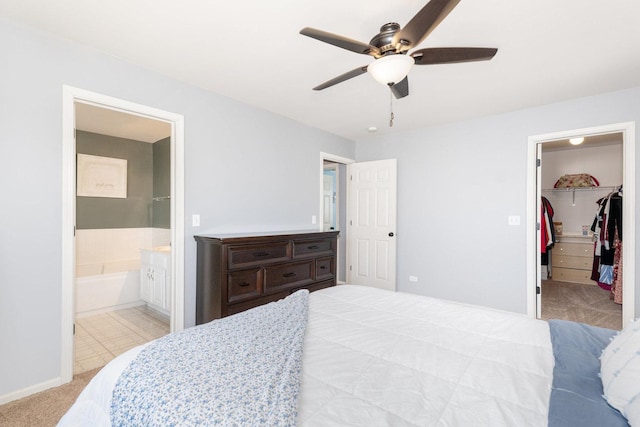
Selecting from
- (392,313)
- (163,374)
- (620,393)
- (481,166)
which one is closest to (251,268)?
(392,313)

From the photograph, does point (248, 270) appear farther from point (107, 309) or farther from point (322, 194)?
point (107, 309)

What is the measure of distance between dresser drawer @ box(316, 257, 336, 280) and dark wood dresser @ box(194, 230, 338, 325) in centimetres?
9

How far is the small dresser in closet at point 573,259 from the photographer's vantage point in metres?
5.06

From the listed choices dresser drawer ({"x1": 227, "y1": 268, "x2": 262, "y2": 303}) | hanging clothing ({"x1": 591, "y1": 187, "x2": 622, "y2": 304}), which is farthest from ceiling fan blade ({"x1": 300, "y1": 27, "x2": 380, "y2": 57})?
hanging clothing ({"x1": 591, "y1": 187, "x2": 622, "y2": 304})

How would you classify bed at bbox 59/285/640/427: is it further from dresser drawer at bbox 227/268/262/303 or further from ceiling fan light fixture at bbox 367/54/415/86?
ceiling fan light fixture at bbox 367/54/415/86

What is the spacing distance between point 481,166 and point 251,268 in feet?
9.97

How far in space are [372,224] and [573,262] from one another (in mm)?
3669

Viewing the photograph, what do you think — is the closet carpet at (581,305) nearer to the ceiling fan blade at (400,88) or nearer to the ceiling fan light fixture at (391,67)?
the ceiling fan blade at (400,88)

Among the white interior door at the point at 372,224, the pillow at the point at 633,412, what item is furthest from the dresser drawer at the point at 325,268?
the pillow at the point at 633,412

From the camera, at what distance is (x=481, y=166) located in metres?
3.77

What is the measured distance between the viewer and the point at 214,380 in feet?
3.10

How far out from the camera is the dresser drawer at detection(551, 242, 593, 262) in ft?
16.6

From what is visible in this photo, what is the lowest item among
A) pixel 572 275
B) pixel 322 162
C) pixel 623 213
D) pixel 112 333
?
pixel 112 333

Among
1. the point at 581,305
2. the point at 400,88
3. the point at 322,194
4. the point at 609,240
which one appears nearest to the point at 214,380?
the point at 400,88
